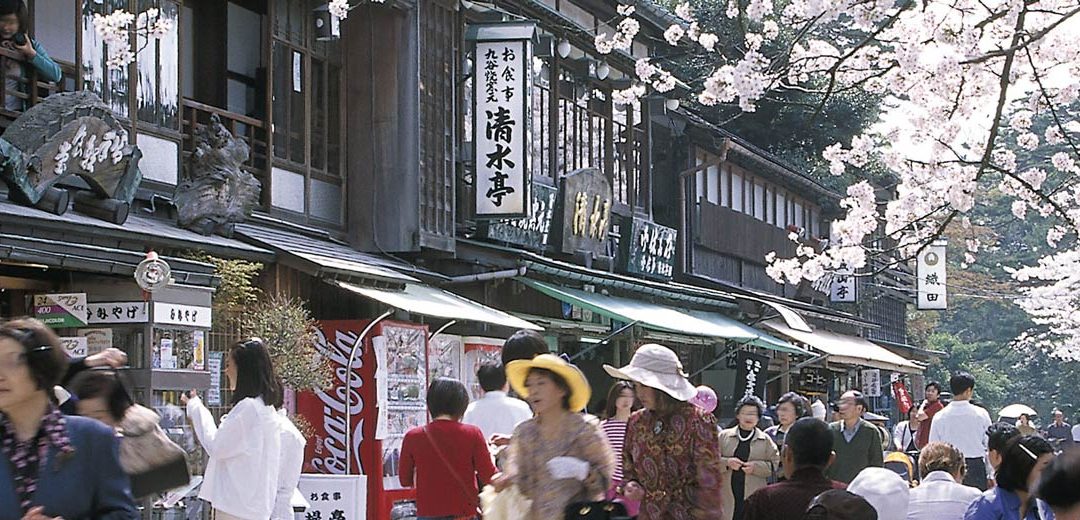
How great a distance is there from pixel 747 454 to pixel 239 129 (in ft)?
23.0

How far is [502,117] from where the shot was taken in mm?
18703

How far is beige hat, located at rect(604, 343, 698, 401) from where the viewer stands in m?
8.02

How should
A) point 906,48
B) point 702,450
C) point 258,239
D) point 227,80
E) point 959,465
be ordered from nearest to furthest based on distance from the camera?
point 702,450
point 959,465
point 906,48
point 258,239
point 227,80

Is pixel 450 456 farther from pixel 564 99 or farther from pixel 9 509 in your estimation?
pixel 564 99

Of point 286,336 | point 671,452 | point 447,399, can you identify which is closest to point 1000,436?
point 671,452

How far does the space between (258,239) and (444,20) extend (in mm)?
4979

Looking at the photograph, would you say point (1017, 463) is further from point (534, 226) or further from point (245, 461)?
point (534, 226)

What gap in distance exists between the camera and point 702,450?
800cm

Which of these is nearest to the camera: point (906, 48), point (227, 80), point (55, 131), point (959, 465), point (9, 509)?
point (9, 509)

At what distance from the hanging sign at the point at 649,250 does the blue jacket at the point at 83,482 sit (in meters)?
20.5

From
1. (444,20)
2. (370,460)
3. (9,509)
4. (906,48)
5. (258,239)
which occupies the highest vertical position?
(444,20)

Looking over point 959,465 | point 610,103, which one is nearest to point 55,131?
point 959,465

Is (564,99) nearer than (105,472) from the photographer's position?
No

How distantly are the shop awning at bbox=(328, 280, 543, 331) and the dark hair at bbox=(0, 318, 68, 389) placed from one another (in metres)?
9.92
